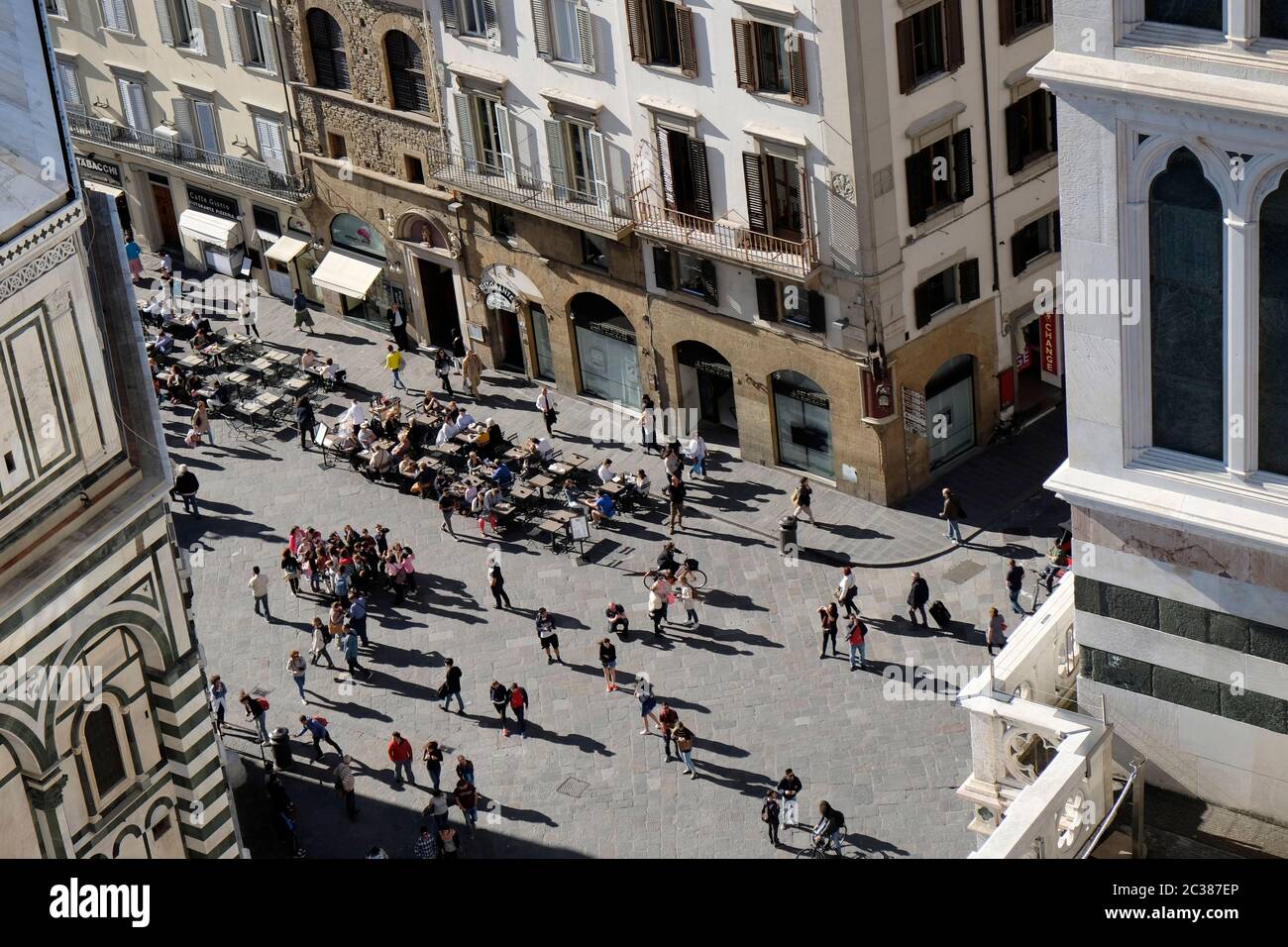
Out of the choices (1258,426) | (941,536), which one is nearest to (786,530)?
(941,536)

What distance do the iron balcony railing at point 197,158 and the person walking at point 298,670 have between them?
948 inches

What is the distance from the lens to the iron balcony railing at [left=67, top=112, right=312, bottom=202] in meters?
79.2

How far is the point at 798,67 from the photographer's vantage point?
60.0 meters

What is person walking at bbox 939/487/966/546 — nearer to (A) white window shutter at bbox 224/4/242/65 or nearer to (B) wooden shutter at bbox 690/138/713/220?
(B) wooden shutter at bbox 690/138/713/220

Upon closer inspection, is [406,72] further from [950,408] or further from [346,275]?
[950,408]

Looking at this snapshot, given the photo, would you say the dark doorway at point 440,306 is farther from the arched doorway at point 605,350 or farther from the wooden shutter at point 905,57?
the wooden shutter at point 905,57

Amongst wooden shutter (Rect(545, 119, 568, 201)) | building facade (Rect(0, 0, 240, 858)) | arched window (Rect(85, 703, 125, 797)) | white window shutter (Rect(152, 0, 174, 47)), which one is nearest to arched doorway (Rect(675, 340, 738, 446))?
wooden shutter (Rect(545, 119, 568, 201))

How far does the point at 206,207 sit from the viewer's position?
82.8 m

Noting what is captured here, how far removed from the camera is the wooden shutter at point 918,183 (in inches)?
2434

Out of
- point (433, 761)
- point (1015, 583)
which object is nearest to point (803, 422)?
point (1015, 583)

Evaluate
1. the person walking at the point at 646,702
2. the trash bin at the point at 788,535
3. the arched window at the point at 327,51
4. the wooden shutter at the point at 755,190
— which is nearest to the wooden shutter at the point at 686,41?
the wooden shutter at the point at 755,190

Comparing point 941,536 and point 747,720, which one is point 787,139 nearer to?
point 941,536

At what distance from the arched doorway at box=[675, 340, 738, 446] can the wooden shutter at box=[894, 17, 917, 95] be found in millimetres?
11318

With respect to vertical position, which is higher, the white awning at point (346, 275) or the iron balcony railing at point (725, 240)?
the iron balcony railing at point (725, 240)
